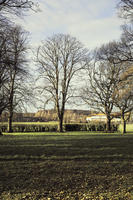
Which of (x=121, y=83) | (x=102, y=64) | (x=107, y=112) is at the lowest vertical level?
(x=107, y=112)

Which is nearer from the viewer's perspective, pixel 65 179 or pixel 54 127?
pixel 65 179

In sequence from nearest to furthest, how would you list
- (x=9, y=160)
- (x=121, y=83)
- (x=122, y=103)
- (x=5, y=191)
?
(x=5, y=191) < (x=9, y=160) < (x=121, y=83) < (x=122, y=103)

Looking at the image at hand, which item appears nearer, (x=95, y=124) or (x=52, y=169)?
(x=52, y=169)

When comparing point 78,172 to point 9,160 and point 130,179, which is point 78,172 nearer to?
point 130,179

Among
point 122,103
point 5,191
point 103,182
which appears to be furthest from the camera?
point 122,103

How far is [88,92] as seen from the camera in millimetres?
33625

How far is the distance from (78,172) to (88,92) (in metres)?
27.1

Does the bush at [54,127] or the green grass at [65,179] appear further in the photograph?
the bush at [54,127]

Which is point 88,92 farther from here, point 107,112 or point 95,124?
point 95,124

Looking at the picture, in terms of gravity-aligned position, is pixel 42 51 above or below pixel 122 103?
above

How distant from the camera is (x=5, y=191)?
5.05m

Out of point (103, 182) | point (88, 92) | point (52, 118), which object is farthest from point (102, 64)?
point (103, 182)

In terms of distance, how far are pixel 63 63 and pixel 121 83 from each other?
16.3 meters

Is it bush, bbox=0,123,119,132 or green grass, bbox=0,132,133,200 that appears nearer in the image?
green grass, bbox=0,132,133,200
